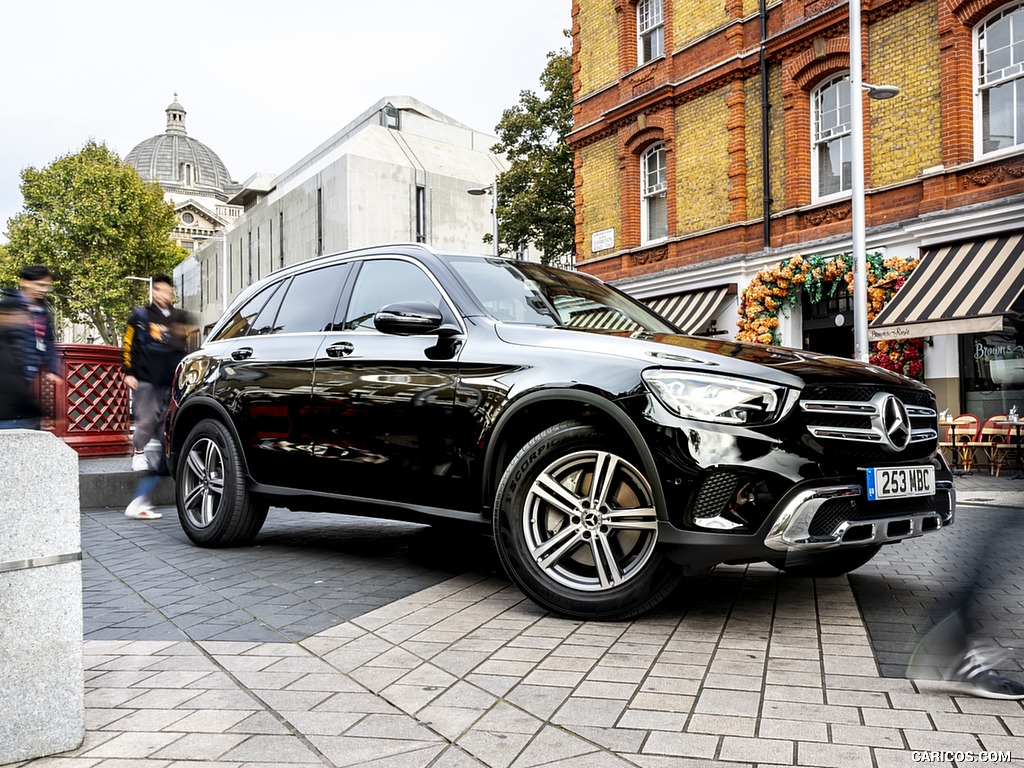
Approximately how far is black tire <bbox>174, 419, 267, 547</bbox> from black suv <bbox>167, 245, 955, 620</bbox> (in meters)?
0.03

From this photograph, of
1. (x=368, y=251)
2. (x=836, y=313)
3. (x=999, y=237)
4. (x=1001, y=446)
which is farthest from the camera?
(x=836, y=313)

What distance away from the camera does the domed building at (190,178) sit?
→ 139500 mm

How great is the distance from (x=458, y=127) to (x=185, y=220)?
290 feet

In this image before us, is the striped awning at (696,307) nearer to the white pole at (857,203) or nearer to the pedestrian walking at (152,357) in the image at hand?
the white pole at (857,203)

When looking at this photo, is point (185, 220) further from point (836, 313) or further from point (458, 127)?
point (836, 313)

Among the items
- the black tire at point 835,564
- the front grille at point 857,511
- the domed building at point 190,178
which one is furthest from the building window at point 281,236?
the domed building at point 190,178

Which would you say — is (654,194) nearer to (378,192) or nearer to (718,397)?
(718,397)

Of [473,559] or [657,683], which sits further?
[473,559]

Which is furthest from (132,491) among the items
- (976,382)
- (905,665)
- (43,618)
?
(976,382)

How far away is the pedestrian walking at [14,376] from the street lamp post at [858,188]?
1109 centimetres

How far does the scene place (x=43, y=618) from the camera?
102 inches

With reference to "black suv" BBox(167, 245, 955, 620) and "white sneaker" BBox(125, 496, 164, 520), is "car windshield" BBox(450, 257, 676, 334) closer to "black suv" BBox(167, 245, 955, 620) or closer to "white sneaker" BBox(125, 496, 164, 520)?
"black suv" BBox(167, 245, 955, 620)

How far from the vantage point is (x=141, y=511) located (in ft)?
26.0

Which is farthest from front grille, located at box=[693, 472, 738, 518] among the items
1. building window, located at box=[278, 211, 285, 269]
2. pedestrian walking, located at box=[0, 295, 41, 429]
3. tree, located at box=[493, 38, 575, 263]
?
building window, located at box=[278, 211, 285, 269]
